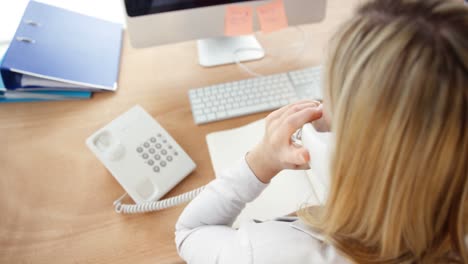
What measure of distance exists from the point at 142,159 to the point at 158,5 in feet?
1.00

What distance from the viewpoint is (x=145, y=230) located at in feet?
1.92

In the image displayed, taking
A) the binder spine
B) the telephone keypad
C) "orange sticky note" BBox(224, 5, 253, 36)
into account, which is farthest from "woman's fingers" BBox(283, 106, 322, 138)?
the binder spine

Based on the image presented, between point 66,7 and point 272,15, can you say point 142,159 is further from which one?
point 66,7

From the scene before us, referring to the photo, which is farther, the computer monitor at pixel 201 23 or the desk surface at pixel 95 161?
the computer monitor at pixel 201 23

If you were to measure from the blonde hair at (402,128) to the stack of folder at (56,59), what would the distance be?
55 cm

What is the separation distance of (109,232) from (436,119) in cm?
47

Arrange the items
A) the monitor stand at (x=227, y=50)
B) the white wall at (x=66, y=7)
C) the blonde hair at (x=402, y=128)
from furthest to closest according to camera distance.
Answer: the white wall at (x=66, y=7), the monitor stand at (x=227, y=50), the blonde hair at (x=402, y=128)

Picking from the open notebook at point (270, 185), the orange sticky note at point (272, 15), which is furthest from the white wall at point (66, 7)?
the open notebook at point (270, 185)

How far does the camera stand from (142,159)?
0.63 m

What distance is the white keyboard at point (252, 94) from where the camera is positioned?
744 mm

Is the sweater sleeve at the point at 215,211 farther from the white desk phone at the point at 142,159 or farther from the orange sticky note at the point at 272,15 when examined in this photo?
the orange sticky note at the point at 272,15

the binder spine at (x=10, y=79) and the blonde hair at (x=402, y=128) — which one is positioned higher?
the blonde hair at (x=402, y=128)

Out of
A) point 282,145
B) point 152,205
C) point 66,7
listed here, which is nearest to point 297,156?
point 282,145

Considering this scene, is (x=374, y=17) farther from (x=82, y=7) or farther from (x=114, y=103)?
(x=82, y=7)
